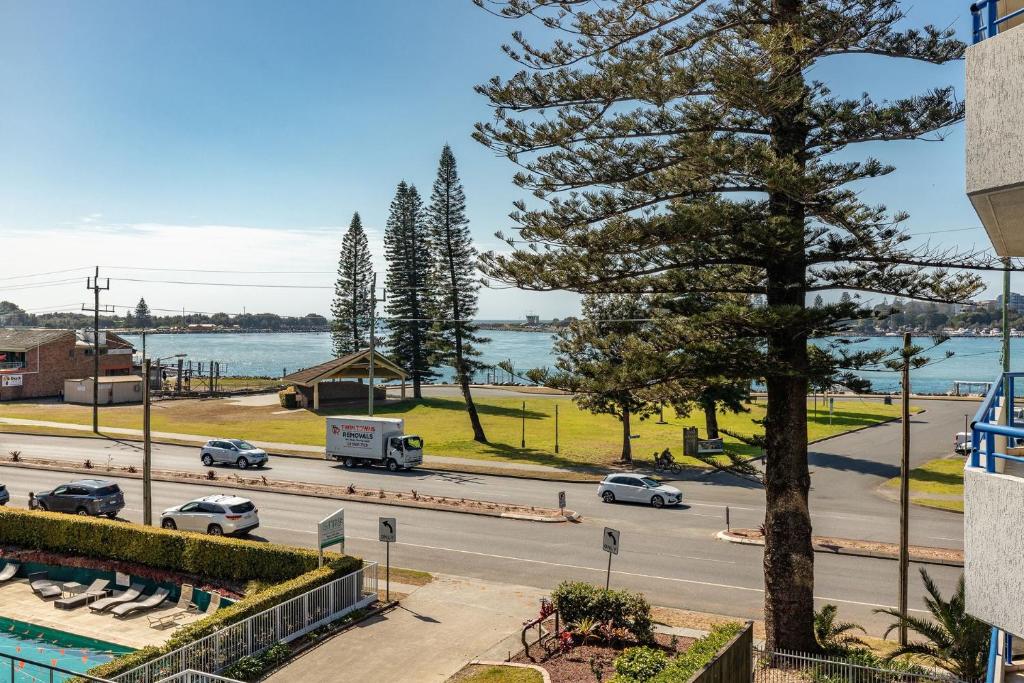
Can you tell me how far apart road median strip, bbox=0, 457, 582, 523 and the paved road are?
26.4 inches

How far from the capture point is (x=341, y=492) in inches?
1282

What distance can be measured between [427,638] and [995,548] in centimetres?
1353

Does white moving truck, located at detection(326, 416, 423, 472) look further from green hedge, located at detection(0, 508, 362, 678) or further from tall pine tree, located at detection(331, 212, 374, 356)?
tall pine tree, located at detection(331, 212, 374, 356)

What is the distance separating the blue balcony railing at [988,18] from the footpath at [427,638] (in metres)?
13.7

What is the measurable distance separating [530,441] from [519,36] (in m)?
35.5

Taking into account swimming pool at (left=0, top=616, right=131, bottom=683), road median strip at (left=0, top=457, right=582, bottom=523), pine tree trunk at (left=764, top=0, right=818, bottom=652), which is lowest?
swimming pool at (left=0, top=616, right=131, bottom=683)

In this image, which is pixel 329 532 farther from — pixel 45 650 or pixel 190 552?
pixel 45 650

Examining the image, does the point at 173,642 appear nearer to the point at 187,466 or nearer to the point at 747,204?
the point at 747,204

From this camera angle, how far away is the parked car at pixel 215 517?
25.1 m

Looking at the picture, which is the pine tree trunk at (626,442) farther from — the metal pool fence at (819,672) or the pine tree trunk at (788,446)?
the metal pool fence at (819,672)

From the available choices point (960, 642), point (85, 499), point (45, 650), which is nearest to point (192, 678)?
point (45, 650)

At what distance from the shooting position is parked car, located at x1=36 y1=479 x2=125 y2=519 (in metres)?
27.8

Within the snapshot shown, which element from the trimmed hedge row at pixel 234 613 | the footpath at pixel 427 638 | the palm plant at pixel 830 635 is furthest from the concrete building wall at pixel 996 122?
the trimmed hedge row at pixel 234 613

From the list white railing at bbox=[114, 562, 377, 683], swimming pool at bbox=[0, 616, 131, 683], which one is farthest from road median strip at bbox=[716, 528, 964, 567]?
swimming pool at bbox=[0, 616, 131, 683]
